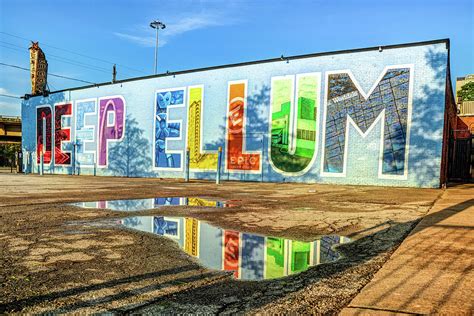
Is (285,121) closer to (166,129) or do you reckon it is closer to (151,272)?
(166,129)

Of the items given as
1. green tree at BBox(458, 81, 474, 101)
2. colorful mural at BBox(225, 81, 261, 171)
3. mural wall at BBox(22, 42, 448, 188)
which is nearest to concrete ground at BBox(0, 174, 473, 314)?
mural wall at BBox(22, 42, 448, 188)

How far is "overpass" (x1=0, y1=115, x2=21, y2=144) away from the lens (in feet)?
133

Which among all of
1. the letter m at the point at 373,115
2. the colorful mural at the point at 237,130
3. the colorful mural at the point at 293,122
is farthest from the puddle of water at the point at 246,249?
the colorful mural at the point at 237,130

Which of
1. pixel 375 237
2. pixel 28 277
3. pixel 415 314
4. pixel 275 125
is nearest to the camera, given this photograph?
pixel 415 314

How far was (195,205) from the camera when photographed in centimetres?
741

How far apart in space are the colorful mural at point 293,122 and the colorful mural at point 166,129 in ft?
20.3

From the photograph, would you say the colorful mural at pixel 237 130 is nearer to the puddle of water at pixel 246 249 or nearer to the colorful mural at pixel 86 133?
the colorful mural at pixel 86 133

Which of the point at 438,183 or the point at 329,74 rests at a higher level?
the point at 329,74

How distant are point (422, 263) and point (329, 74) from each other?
14769 millimetres

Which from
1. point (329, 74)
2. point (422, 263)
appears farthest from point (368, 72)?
point (422, 263)

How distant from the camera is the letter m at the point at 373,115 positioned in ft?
48.9

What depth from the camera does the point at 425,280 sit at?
8.36ft

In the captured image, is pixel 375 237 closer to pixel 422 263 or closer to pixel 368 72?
pixel 422 263

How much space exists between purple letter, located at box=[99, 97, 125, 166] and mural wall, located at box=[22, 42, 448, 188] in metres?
0.07
